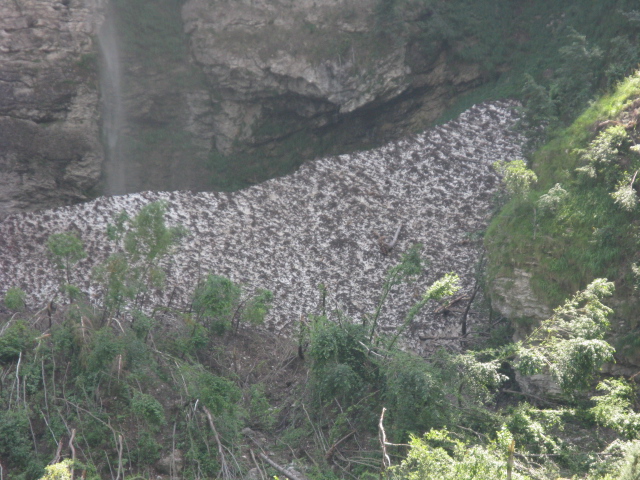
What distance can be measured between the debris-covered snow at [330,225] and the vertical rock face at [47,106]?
1.83 ft

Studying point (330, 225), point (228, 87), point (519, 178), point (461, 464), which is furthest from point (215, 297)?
point (228, 87)

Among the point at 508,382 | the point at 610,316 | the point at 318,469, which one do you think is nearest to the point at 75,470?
the point at 318,469

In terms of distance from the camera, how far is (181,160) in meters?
13.0

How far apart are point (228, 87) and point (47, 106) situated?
150 inches

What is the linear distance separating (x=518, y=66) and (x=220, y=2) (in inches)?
287

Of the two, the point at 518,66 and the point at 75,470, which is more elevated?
the point at 518,66

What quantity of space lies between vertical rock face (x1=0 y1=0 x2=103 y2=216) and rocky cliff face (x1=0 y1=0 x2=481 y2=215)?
31mm

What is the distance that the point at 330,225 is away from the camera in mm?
12086

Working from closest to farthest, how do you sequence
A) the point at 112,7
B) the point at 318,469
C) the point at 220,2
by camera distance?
the point at 318,469
the point at 112,7
the point at 220,2

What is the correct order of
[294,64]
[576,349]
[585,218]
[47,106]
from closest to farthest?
[576,349]
[585,218]
[47,106]
[294,64]

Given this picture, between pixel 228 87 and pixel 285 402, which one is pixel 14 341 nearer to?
Result: pixel 285 402

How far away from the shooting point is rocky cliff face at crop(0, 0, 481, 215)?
12.0m

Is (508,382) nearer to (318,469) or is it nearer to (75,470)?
(318,469)

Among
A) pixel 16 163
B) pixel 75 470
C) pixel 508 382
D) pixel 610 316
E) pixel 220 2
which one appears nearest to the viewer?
pixel 75 470
